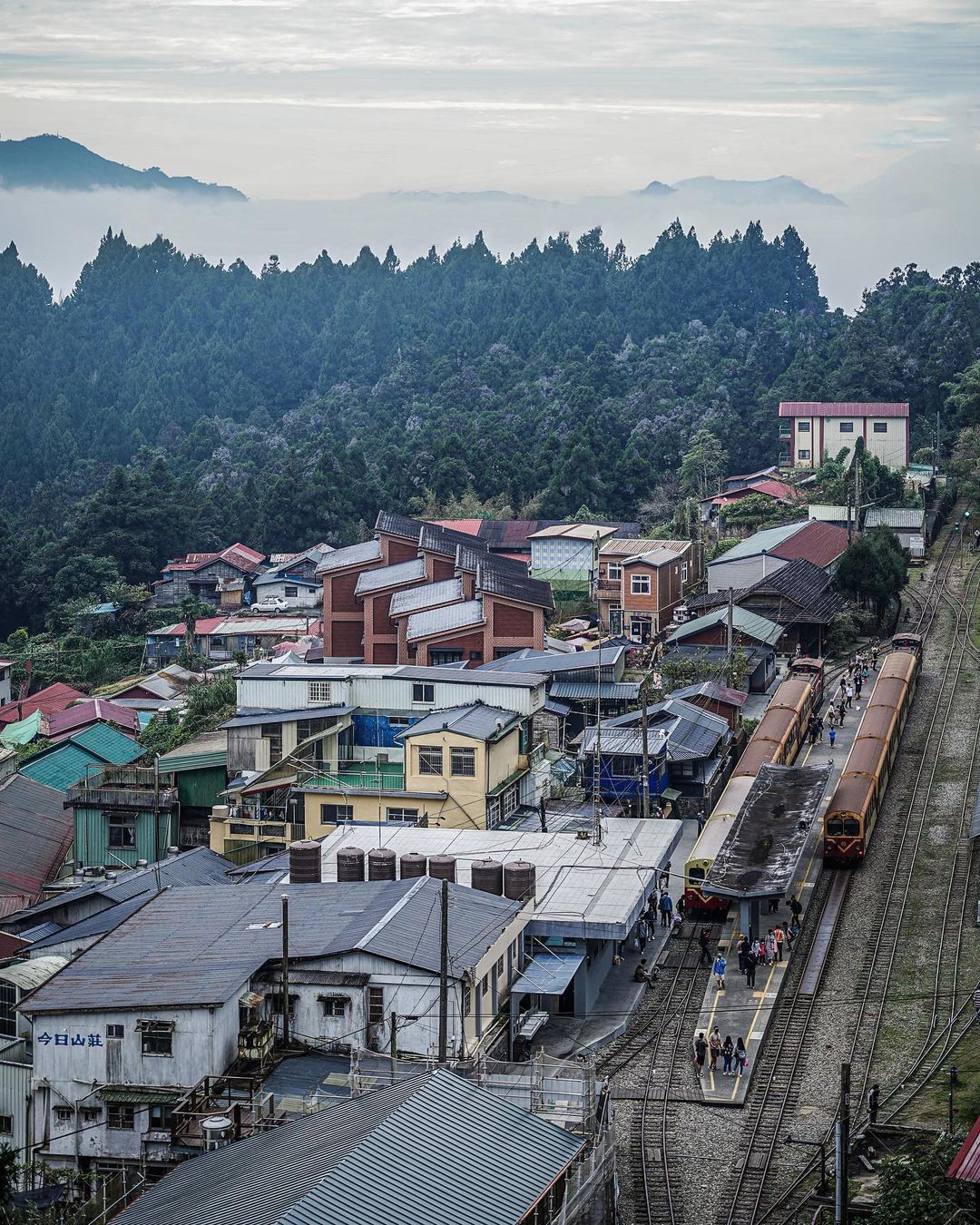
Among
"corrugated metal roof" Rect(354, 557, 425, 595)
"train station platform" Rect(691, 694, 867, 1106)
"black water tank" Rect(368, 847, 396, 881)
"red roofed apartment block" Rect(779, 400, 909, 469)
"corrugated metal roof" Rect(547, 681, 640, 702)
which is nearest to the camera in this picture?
"train station platform" Rect(691, 694, 867, 1106)

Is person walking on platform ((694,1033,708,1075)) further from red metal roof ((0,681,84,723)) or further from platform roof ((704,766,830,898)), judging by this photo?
red metal roof ((0,681,84,723))

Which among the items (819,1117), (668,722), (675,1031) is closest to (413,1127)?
(819,1117)

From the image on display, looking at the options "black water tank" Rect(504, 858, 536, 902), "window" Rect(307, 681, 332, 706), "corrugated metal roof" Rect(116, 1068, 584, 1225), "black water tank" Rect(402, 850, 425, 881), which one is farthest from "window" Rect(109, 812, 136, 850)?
"corrugated metal roof" Rect(116, 1068, 584, 1225)

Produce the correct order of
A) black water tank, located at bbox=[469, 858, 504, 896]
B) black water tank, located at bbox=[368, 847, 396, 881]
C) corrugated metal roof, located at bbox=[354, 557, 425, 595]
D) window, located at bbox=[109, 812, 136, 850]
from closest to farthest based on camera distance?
black water tank, located at bbox=[469, 858, 504, 896]
black water tank, located at bbox=[368, 847, 396, 881]
window, located at bbox=[109, 812, 136, 850]
corrugated metal roof, located at bbox=[354, 557, 425, 595]

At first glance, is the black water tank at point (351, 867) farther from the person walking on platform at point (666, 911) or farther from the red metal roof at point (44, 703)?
the red metal roof at point (44, 703)

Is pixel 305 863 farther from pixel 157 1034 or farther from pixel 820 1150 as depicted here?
pixel 820 1150

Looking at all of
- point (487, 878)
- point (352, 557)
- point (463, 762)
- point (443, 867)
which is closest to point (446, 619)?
point (352, 557)

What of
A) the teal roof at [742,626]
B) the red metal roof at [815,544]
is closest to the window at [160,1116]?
the teal roof at [742,626]
